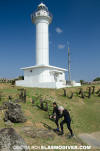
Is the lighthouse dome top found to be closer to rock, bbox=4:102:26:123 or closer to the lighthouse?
the lighthouse

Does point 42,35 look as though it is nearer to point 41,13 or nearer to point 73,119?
point 41,13

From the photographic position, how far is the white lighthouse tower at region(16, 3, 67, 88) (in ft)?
81.6

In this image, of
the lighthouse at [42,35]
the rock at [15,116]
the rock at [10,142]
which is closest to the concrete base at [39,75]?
the lighthouse at [42,35]

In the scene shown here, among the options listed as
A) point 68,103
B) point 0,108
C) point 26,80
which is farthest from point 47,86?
point 0,108

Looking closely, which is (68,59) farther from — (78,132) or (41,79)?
(78,132)

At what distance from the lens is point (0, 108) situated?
10078mm

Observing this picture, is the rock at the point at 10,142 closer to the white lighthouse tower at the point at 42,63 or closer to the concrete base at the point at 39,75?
the concrete base at the point at 39,75

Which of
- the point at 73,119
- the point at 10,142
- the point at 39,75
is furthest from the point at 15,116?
the point at 39,75

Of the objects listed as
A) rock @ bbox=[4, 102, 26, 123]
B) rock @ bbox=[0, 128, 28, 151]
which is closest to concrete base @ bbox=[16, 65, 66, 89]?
rock @ bbox=[4, 102, 26, 123]

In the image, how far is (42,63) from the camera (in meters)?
26.6

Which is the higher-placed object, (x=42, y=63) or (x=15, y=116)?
(x=42, y=63)

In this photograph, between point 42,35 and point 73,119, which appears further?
point 42,35

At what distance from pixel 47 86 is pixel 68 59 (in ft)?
34.9

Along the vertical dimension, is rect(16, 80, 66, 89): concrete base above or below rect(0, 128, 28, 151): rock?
above
